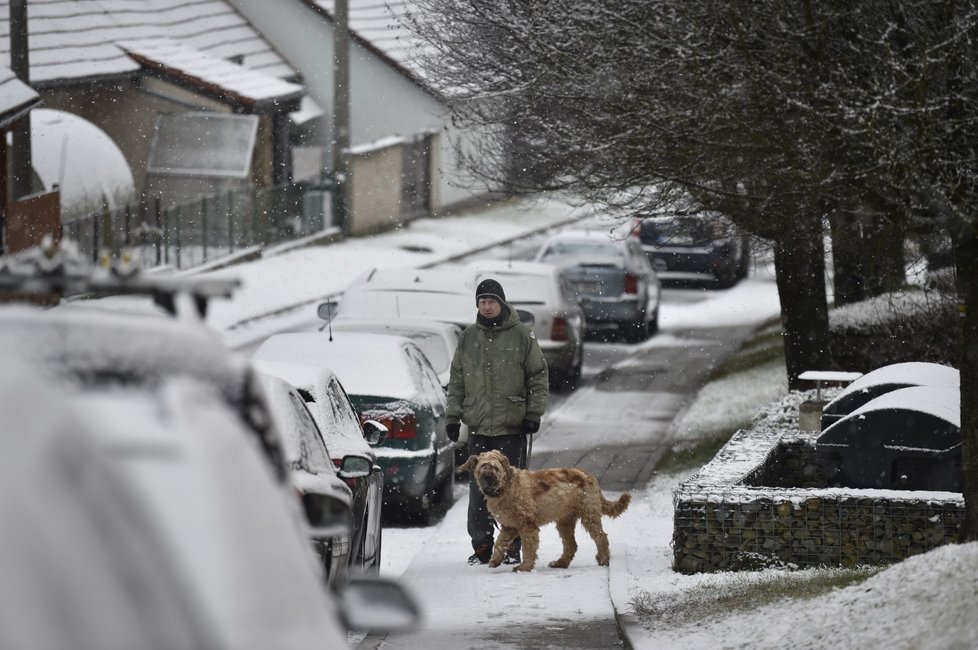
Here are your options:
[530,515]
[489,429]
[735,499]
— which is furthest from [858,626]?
[489,429]

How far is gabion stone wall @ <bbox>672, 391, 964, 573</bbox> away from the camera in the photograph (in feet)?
30.4

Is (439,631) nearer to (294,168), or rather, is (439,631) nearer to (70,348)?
(70,348)

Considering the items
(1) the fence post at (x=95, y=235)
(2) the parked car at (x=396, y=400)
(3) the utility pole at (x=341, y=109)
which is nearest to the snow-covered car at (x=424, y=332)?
(2) the parked car at (x=396, y=400)

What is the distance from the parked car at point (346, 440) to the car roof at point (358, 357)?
187 centimetres

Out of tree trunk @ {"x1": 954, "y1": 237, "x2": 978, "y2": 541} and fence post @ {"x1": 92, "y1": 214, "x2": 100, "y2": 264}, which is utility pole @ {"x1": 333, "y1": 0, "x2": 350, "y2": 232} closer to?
fence post @ {"x1": 92, "y1": 214, "x2": 100, "y2": 264}

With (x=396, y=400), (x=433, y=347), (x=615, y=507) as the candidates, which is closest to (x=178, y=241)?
(x=433, y=347)

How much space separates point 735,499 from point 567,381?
11.1m

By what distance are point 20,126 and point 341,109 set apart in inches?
443

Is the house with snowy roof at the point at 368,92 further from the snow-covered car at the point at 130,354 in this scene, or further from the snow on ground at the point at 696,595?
the snow-covered car at the point at 130,354

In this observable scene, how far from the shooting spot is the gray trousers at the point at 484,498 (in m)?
10.5

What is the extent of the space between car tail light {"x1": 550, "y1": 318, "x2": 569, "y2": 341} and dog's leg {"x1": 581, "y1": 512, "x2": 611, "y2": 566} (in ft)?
31.0

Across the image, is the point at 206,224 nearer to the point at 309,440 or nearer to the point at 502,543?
the point at 502,543

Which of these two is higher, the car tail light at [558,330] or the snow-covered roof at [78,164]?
the snow-covered roof at [78,164]

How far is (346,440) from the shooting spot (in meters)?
9.45
